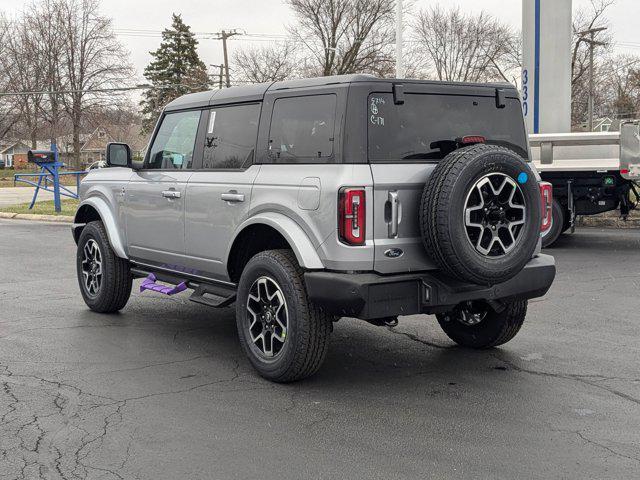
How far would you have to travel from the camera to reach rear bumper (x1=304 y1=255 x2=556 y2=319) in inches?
179

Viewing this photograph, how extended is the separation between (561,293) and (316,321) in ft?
14.5

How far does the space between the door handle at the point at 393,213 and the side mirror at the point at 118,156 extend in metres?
3.08

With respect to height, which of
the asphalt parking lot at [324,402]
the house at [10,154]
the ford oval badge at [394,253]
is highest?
the house at [10,154]

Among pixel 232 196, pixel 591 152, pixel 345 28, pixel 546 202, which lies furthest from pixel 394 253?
pixel 345 28

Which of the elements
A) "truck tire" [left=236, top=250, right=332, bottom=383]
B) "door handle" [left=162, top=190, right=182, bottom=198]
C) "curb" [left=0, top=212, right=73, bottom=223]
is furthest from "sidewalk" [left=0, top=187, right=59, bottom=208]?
"truck tire" [left=236, top=250, right=332, bottom=383]

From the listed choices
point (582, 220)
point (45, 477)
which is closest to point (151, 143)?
point (45, 477)

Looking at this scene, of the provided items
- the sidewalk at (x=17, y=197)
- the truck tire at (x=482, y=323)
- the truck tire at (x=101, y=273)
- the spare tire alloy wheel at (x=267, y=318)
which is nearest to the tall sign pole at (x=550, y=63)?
the truck tire at (x=482, y=323)

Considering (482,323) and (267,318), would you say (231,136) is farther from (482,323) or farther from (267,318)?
(482,323)

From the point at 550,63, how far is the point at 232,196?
433 inches

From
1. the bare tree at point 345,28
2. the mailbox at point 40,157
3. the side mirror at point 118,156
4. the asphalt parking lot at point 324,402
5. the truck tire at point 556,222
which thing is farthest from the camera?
the bare tree at point 345,28

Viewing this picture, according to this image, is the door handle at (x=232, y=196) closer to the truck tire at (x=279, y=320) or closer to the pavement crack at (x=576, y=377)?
the truck tire at (x=279, y=320)

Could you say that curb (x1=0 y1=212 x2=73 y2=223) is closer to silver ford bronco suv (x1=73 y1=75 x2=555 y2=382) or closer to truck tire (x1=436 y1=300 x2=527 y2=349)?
silver ford bronco suv (x1=73 y1=75 x2=555 y2=382)

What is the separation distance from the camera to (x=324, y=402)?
470 cm

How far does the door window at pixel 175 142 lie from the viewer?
6199 millimetres
